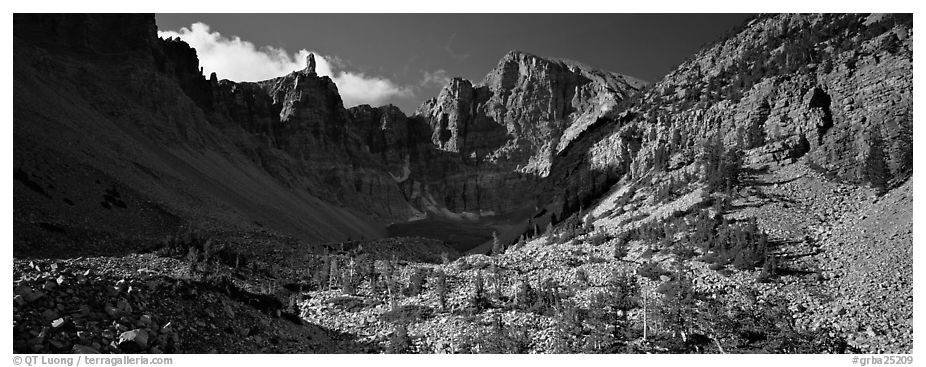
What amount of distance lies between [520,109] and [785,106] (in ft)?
394

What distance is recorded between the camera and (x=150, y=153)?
7206 cm

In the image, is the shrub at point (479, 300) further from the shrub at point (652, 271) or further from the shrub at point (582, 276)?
the shrub at point (652, 271)

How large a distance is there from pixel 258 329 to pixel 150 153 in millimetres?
65638

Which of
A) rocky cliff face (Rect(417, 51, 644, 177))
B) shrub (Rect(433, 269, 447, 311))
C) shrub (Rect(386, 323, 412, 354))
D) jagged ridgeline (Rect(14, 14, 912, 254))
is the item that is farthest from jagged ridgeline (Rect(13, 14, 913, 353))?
rocky cliff face (Rect(417, 51, 644, 177))

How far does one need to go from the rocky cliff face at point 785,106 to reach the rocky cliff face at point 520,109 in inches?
2950

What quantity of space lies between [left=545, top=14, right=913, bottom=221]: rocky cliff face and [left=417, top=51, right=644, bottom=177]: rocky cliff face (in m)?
74.9

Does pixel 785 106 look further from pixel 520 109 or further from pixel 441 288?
pixel 520 109

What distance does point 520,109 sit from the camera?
170 m

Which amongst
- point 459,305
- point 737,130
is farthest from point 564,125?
point 459,305

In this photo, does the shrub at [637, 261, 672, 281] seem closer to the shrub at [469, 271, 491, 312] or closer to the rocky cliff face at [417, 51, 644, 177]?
the shrub at [469, 271, 491, 312]

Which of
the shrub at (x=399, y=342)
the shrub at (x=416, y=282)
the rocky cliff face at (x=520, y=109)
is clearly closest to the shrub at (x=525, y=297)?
the shrub at (x=416, y=282)

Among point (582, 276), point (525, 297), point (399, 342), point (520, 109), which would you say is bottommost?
point (399, 342)

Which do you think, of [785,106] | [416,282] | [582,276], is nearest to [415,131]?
[785,106]
